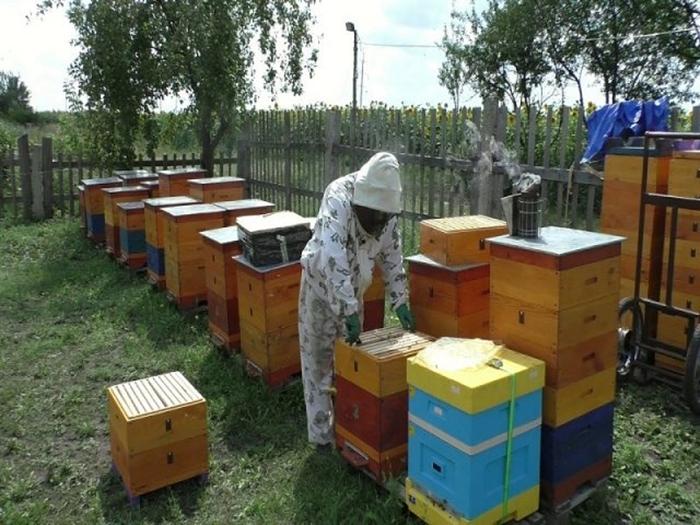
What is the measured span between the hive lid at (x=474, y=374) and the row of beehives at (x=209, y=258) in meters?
1.89

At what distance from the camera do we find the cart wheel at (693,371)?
13.6 ft

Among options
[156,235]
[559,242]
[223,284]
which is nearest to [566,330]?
[559,242]

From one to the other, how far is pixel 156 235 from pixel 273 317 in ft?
10.5

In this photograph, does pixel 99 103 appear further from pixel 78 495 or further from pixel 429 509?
pixel 429 509

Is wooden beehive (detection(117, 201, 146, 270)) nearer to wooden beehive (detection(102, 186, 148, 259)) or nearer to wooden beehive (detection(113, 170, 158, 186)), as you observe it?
wooden beehive (detection(102, 186, 148, 259))

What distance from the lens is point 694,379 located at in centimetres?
418

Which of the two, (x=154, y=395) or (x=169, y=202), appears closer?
(x=154, y=395)

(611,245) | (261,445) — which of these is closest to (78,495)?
(261,445)

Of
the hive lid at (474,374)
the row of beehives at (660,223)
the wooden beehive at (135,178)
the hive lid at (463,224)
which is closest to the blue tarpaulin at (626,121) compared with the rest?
the row of beehives at (660,223)

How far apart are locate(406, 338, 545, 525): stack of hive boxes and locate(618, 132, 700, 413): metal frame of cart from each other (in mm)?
1761

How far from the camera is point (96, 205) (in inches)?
402

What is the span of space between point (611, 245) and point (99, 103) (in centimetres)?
1113

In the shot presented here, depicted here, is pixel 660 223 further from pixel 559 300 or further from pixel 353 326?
pixel 353 326

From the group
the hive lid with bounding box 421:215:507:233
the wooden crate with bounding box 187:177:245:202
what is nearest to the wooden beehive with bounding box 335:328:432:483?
the hive lid with bounding box 421:215:507:233
